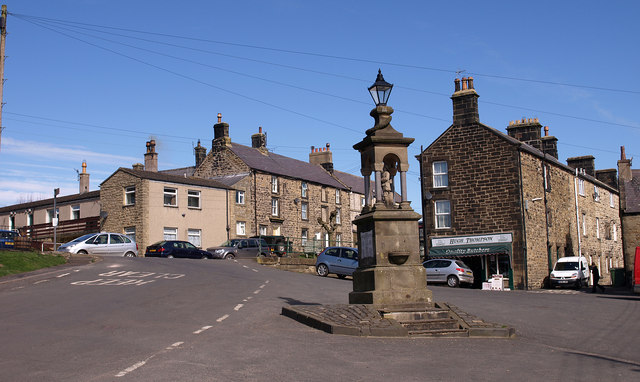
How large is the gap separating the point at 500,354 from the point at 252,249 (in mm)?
31432

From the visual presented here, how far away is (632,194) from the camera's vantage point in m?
49.5

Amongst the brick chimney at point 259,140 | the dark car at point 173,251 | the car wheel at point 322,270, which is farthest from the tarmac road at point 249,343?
the brick chimney at point 259,140

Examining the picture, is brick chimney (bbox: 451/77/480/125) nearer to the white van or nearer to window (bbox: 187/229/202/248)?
the white van

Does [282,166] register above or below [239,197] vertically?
above

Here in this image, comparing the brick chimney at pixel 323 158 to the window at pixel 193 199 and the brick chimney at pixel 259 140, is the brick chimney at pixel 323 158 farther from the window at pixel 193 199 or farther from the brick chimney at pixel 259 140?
the window at pixel 193 199

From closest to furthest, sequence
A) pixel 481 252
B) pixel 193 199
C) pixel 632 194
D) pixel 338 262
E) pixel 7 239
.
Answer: pixel 338 262, pixel 7 239, pixel 481 252, pixel 193 199, pixel 632 194

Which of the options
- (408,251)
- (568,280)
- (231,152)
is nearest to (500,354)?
(408,251)

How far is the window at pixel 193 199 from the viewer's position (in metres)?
45.7

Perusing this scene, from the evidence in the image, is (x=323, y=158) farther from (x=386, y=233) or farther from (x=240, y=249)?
(x=386, y=233)

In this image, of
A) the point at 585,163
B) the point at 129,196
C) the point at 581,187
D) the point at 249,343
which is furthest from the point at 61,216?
the point at 249,343

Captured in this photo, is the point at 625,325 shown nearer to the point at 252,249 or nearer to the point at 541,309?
the point at 541,309

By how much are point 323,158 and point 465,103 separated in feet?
94.1

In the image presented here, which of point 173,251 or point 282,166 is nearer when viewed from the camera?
point 173,251

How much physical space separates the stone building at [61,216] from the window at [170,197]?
6339mm
